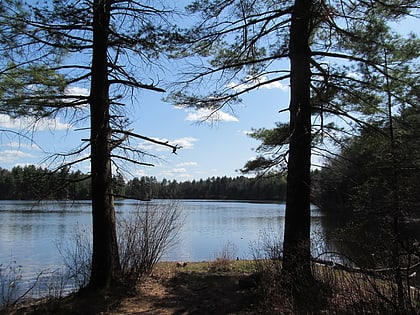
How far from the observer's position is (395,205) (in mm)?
5348

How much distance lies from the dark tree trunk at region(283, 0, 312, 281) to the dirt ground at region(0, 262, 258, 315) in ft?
4.55

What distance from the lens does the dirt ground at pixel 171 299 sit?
22.1 ft

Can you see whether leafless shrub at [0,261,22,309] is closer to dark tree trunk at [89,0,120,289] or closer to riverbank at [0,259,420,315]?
riverbank at [0,259,420,315]

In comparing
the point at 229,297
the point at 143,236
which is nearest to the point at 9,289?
the point at 143,236

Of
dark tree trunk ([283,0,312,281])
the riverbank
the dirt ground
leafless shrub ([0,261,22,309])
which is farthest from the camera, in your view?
dark tree trunk ([283,0,312,281])

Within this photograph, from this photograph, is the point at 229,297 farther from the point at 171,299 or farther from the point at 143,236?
Answer: the point at 143,236

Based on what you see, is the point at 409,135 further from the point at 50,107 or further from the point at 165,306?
the point at 50,107

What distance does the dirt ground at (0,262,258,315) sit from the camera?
6.75m

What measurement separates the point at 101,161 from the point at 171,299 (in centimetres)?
289

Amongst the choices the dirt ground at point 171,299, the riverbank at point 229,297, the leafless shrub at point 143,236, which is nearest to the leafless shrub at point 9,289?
the riverbank at point 229,297

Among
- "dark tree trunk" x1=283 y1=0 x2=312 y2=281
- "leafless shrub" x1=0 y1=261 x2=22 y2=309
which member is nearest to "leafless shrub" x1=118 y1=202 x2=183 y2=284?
"leafless shrub" x1=0 y1=261 x2=22 y2=309

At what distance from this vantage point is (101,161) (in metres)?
7.88

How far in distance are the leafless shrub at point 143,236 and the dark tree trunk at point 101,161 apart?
759 millimetres

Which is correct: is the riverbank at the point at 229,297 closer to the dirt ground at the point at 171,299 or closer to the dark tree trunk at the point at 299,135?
the dirt ground at the point at 171,299
